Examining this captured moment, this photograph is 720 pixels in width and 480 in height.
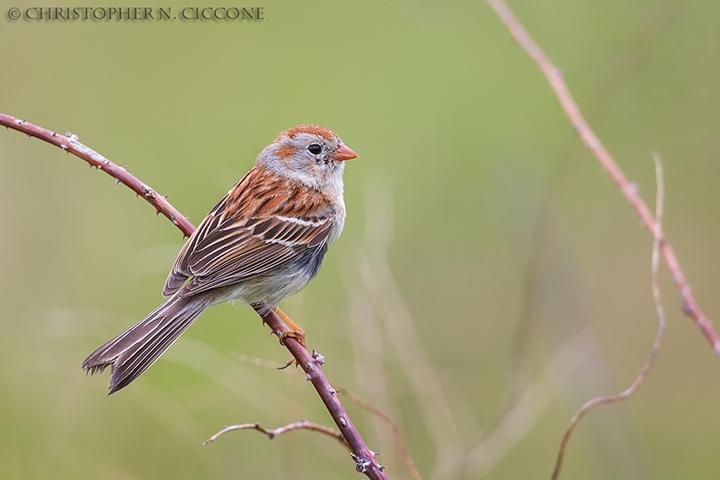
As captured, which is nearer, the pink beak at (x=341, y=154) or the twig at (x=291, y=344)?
the twig at (x=291, y=344)

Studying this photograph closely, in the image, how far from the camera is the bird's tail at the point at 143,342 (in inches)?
119

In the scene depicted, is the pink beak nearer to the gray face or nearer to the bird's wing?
the gray face

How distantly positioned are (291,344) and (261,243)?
1.20m

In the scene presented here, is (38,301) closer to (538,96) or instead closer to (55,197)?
(55,197)

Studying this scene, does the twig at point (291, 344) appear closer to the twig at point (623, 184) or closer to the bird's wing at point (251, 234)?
the bird's wing at point (251, 234)

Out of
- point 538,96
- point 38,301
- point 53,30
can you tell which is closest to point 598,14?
point 538,96

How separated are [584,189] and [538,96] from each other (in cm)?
111

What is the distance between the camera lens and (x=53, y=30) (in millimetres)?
6488

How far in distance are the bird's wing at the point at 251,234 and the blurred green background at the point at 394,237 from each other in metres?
0.30

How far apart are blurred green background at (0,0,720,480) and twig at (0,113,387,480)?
2.68ft
